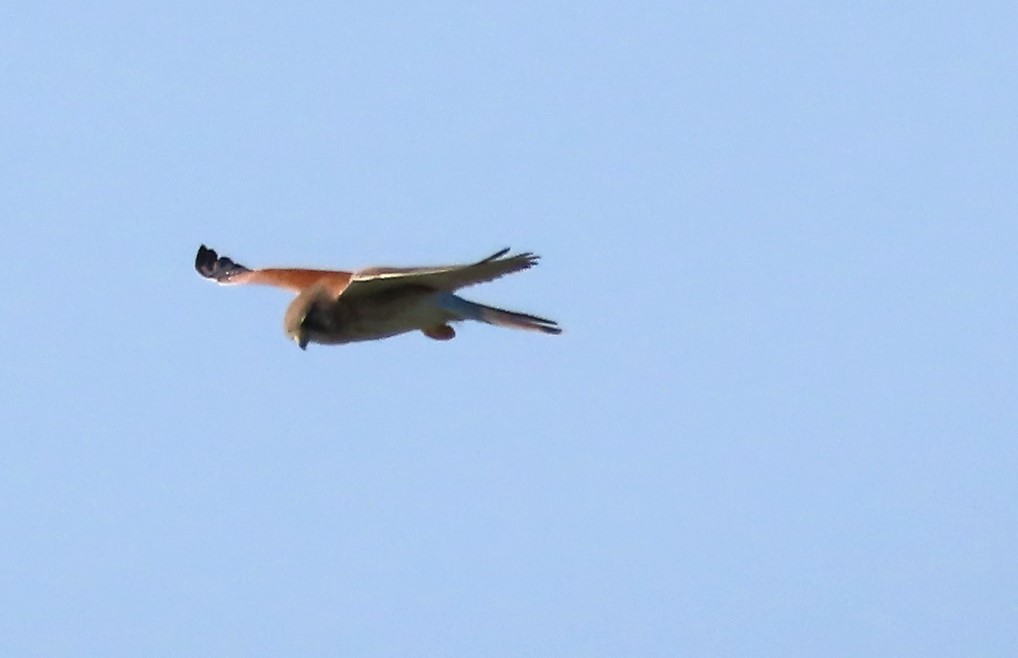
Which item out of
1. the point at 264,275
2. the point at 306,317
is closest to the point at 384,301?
the point at 306,317

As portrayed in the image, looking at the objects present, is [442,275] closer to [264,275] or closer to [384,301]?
[384,301]

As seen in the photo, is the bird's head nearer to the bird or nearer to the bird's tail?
the bird

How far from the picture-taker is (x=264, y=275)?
19.0m

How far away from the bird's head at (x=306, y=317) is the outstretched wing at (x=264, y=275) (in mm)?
142

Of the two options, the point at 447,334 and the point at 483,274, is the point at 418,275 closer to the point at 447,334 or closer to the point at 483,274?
the point at 483,274

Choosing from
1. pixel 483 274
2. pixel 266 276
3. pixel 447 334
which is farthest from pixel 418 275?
pixel 266 276

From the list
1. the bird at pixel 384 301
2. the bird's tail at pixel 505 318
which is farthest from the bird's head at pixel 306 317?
the bird's tail at pixel 505 318

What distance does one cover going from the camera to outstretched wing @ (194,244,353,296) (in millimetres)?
17609

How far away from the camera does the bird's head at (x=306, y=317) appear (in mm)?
16781

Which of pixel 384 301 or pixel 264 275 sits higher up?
pixel 264 275

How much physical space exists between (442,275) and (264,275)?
303 centimetres

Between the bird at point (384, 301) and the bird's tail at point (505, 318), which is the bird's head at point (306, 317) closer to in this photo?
the bird at point (384, 301)

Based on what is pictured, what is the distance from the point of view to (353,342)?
1698 cm

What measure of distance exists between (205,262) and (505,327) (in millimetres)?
3508
